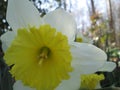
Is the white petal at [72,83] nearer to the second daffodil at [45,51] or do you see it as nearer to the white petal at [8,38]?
the second daffodil at [45,51]

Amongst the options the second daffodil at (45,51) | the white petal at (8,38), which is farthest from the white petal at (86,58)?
the white petal at (8,38)

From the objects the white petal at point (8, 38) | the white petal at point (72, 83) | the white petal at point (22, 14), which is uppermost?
the white petal at point (22, 14)

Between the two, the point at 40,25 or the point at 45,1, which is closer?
the point at 40,25

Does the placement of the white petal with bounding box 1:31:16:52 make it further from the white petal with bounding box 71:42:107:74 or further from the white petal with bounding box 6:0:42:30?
the white petal with bounding box 71:42:107:74

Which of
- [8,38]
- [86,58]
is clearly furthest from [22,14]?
[86,58]

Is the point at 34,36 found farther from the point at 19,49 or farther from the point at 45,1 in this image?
the point at 45,1

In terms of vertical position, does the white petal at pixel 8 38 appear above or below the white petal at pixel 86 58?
above

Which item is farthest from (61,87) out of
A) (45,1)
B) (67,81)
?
(45,1)
